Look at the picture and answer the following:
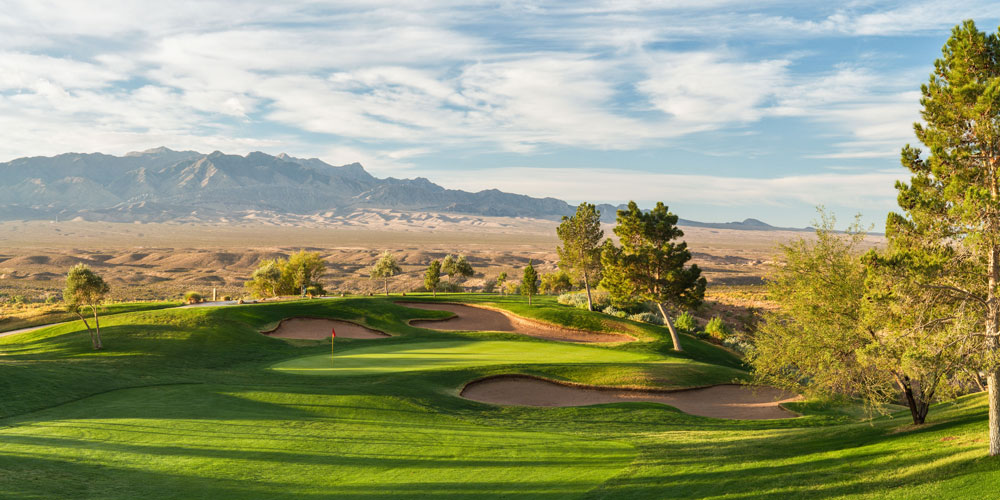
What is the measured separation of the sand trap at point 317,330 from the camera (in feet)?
132

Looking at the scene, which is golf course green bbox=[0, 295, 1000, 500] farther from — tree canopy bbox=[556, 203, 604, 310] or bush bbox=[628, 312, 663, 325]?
tree canopy bbox=[556, 203, 604, 310]

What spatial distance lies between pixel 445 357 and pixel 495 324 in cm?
1695

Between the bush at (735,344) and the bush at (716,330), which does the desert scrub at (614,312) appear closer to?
the bush at (716,330)

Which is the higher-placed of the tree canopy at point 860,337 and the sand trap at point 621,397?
the tree canopy at point 860,337

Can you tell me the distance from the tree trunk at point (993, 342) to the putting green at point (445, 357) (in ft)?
67.7

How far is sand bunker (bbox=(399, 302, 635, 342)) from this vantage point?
44844 mm

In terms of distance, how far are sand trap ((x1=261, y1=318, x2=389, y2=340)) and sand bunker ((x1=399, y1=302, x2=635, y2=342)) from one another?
517 centimetres

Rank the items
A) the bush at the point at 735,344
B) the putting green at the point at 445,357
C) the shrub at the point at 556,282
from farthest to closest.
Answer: the shrub at the point at 556,282 < the bush at the point at 735,344 < the putting green at the point at 445,357

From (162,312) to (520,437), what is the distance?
30.7m

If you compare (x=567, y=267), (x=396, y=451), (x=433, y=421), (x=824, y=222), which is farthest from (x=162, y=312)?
(x=824, y=222)

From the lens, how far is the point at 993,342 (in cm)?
1190

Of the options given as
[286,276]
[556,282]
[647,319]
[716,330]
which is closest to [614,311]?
[647,319]

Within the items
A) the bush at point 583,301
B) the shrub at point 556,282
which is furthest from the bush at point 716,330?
the shrub at point 556,282

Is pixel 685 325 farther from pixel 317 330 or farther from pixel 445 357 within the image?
pixel 317 330
